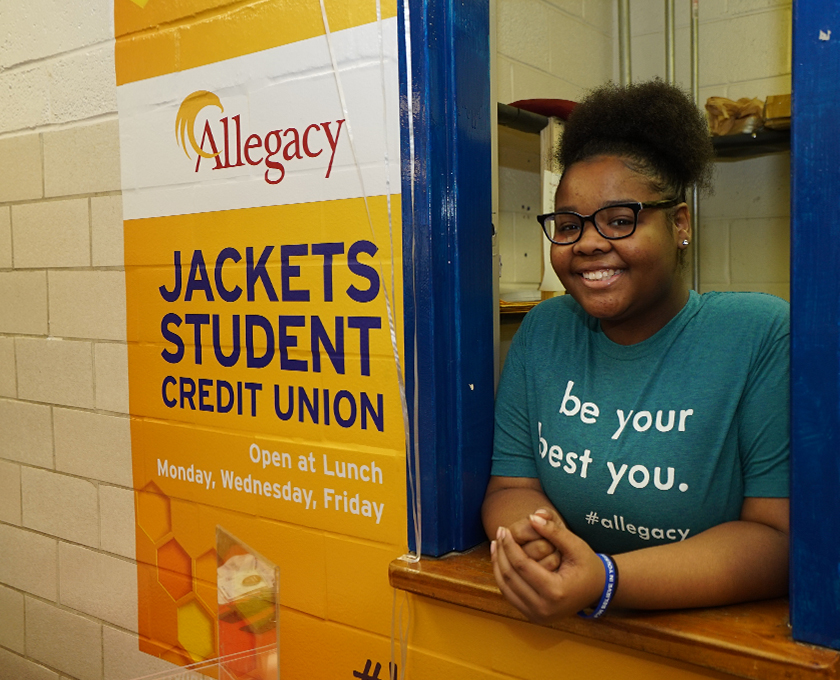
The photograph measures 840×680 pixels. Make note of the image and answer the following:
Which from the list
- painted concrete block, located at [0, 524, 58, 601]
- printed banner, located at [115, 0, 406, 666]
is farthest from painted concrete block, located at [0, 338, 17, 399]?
printed banner, located at [115, 0, 406, 666]

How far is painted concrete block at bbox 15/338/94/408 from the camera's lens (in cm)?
204

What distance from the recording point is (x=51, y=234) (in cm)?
209

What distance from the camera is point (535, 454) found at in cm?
134

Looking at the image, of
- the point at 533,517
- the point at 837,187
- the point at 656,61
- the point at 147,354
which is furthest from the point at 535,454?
the point at 656,61

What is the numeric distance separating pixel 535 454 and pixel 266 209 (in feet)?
2.46

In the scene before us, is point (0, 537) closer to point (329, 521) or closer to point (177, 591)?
point (177, 591)

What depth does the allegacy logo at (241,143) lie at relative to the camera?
4.91ft

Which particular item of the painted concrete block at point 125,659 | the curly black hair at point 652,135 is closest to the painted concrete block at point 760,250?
the curly black hair at point 652,135

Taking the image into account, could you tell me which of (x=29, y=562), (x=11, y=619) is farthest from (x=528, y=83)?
(x=11, y=619)

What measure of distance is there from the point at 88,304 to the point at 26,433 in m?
0.51

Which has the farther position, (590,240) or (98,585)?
(98,585)

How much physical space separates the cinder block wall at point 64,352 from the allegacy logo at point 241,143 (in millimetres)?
296

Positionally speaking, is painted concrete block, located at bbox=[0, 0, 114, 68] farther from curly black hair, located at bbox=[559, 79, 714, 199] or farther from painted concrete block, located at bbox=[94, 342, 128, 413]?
curly black hair, located at bbox=[559, 79, 714, 199]

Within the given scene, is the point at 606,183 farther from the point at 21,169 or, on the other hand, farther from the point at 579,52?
the point at 21,169
